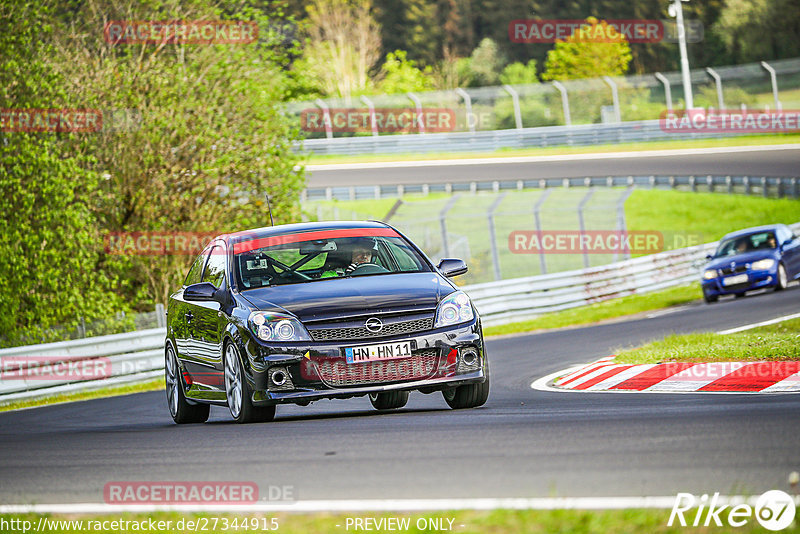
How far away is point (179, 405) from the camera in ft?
36.1

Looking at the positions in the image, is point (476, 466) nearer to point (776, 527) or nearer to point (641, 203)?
point (776, 527)

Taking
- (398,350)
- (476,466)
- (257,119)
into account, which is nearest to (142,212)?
(257,119)

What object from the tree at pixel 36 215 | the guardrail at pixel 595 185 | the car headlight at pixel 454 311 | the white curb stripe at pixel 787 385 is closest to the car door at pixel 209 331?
the car headlight at pixel 454 311

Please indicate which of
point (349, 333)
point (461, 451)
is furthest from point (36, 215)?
point (461, 451)

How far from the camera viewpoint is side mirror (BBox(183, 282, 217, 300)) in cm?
994

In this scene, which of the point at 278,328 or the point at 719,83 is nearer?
the point at 278,328

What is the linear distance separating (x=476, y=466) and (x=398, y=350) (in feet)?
8.91

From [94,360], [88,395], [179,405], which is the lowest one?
[88,395]

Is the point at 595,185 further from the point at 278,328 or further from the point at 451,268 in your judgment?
the point at 278,328

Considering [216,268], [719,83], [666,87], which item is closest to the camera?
[216,268]

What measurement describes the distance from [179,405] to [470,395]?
2.95m

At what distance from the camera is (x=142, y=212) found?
23.8m

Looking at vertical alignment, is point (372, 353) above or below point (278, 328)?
below

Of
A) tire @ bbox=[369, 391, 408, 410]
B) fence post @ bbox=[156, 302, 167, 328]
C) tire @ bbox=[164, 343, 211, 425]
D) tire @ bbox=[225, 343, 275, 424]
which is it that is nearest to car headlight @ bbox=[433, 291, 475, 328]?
tire @ bbox=[225, 343, 275, 424]
